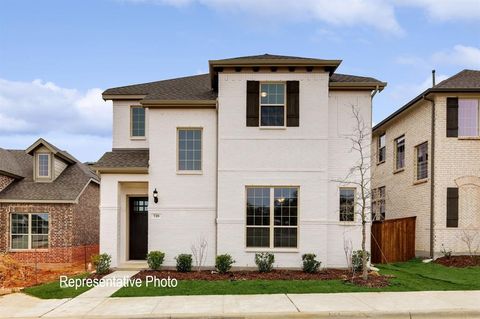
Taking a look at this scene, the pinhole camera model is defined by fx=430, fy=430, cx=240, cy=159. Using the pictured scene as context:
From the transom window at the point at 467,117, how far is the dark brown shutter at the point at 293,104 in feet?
24.4

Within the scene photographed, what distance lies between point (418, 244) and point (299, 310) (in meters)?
11.4

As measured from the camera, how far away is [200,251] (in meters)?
15.4

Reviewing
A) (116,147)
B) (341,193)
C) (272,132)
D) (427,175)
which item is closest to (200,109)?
(272,132)

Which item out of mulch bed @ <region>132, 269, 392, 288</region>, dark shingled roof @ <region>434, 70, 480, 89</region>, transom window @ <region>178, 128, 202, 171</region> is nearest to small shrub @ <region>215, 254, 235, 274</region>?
mulch bed @ <region>132, 269, 392, 288</region>

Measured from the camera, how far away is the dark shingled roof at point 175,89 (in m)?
16.0

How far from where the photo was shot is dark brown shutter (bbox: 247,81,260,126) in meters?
15.2

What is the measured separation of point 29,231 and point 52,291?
828 centimetres

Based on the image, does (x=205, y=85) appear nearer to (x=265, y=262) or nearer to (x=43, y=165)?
(x=265, y=262)

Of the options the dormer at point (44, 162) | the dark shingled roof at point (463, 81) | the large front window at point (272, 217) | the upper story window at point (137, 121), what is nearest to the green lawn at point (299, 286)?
the large front window at point (272, 217)

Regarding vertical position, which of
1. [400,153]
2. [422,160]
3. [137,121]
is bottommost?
[422,160]

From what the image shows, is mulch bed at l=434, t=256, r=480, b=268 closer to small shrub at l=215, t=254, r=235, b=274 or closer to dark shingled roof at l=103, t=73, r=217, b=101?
small shrub at l=215, t=254, r=235, b=274

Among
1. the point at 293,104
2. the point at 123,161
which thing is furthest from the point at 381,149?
the point at 123,161

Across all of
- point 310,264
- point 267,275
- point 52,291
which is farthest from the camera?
point 310,264

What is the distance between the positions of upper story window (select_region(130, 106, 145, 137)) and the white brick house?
83.8 inches
